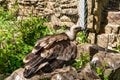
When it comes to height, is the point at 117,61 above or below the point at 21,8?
below

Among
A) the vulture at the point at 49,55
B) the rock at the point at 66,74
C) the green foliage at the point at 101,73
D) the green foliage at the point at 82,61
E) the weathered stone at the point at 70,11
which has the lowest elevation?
the green foliage at the point at 101,73

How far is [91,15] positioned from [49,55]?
8.48ft

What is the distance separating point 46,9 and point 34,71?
3731mm

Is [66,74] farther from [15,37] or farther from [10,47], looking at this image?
[15,37]

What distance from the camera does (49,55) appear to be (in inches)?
288

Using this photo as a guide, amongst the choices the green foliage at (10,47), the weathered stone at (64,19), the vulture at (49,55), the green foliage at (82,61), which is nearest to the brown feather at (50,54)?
the vulture at (49,55)

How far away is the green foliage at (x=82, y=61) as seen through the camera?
792 cm

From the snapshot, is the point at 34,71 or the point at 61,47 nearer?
the point at 34,71

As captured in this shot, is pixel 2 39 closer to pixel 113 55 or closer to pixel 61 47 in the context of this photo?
pixel 61 47

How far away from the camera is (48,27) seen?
1022 cm

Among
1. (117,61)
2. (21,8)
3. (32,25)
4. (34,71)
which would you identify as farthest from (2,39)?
(117,61)

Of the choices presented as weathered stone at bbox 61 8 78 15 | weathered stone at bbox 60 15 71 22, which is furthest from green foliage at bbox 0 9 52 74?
weathered stone at bbox 61 8 78 15

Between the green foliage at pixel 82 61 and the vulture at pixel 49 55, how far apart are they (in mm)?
379

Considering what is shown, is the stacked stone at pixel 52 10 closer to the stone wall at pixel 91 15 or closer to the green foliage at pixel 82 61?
the stone wall at pixel 91 15
